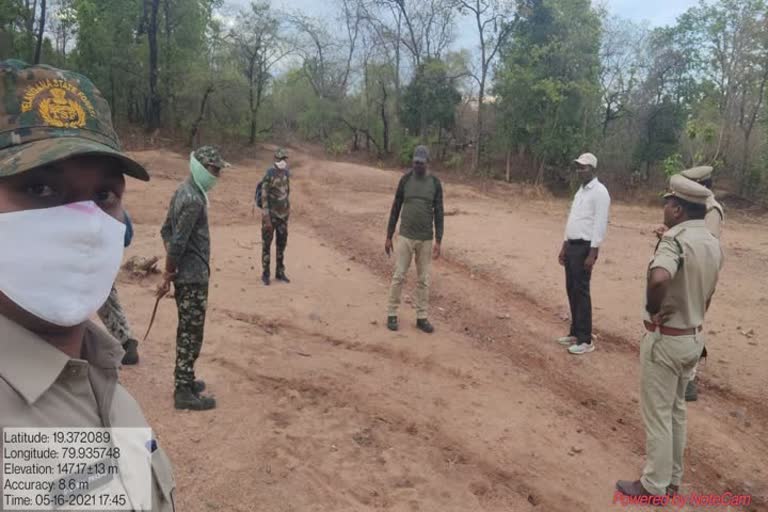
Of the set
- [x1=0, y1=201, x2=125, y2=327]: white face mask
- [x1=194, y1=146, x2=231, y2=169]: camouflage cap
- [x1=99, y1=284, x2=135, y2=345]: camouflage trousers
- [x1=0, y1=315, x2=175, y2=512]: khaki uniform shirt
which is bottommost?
[x1=99, y1=284, x2=135, y2=345]: camouflage trousers

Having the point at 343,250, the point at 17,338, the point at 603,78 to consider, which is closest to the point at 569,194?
the point at 603,78

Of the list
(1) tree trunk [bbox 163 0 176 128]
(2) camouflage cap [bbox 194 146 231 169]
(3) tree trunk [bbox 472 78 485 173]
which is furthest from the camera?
(3) tree trunk [bbox 472 78 485 173]

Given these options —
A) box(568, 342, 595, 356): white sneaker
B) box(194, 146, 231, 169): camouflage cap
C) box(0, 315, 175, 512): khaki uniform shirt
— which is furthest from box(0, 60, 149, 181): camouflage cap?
box(568, 342, 595, 356): white sneaker

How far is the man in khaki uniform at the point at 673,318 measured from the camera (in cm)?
319

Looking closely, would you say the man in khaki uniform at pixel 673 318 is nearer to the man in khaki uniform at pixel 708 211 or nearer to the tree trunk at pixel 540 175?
the man in khaki uniform at pixel 708 211

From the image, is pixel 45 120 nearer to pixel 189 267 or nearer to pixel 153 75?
pixel 189 267

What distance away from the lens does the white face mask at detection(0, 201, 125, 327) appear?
108cm

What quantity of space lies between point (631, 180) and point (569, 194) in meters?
3.41

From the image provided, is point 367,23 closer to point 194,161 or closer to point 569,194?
point 569,194

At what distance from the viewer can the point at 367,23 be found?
3070 centimetres

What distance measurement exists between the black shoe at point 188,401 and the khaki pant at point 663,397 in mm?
3074

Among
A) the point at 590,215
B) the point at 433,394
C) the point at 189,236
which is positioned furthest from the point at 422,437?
the point at 590,215

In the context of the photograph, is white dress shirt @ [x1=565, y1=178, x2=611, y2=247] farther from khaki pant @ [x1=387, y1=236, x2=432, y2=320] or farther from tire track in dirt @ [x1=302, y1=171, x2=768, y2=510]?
khaki pant @ [x1=387, y1=236, x2=432, y2=320]

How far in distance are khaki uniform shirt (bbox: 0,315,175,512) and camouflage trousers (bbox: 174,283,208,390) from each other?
2.61 meters
